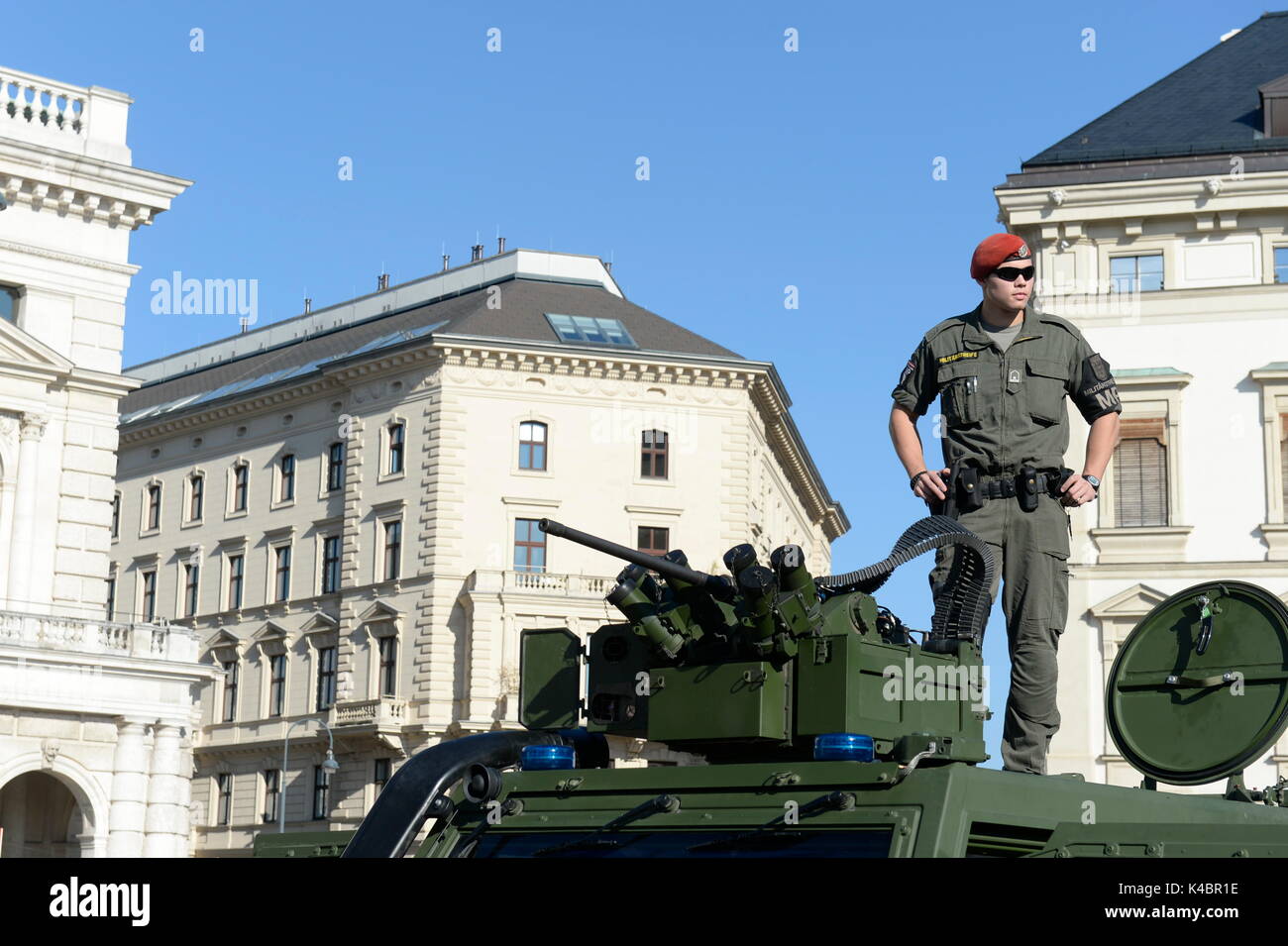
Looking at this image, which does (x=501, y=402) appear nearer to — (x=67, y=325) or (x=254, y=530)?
(x=254, y=530)

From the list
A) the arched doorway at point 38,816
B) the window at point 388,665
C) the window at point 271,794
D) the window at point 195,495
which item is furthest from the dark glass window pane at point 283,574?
the arched doorway at point 38,816

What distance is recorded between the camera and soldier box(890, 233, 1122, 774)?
316 inches

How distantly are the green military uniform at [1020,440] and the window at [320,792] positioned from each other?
59023 millimetres

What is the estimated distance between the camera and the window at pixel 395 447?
2571 inches

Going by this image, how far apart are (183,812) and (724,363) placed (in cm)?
3112

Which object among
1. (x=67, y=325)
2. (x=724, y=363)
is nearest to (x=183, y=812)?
(x=67, y=325)

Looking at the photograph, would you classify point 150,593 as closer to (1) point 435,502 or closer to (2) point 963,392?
(1) point 435,502

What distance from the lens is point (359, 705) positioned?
64.0 metres

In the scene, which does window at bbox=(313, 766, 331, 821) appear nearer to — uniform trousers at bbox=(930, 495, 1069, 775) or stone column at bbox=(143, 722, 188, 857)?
stone column at bbox=(143, 722, 188, 857)

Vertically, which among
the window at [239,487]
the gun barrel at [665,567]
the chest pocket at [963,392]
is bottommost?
the gun barrel at [665,567]

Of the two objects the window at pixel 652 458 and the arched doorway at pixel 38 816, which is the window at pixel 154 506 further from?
the arched doorway at pixel 38 816

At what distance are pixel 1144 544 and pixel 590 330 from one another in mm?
32164

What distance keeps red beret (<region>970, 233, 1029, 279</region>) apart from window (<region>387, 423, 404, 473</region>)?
5755 cm
